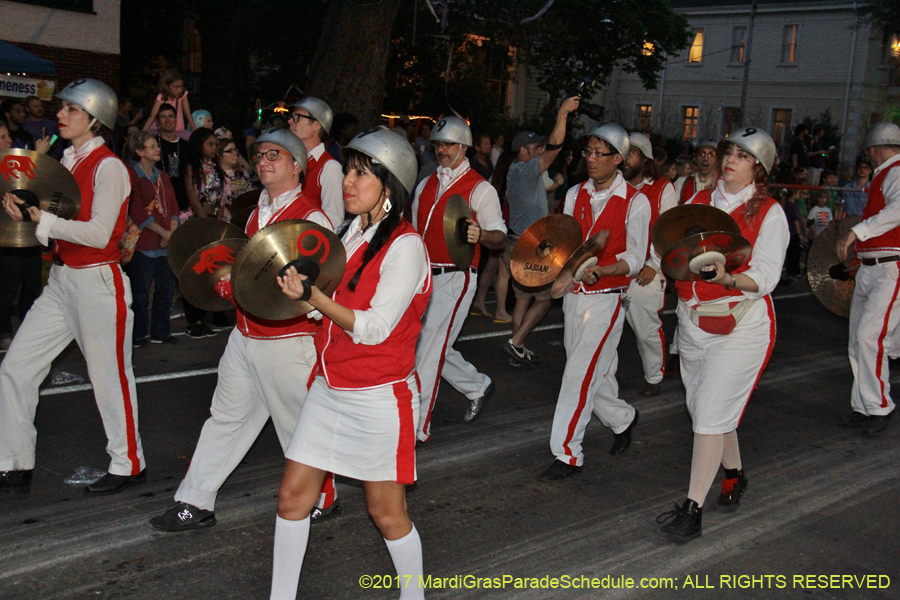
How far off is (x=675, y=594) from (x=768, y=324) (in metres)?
1.48

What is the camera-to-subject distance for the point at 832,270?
24.6ft

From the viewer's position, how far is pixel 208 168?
9.40m

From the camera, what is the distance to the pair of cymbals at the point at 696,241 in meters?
4.25

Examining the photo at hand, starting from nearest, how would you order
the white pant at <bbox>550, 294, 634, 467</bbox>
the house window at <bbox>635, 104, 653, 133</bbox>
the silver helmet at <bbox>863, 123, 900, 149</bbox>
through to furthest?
the white pant at <bbox>550, 294, 634, 467</bbox> < the silver helmet at <bbox>863, 123, 900, 149</bbox> < the house window at <bbox>635, 104, 653, 133</bbox>

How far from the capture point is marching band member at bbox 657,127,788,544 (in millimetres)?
4570

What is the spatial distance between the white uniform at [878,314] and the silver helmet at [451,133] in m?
2.97

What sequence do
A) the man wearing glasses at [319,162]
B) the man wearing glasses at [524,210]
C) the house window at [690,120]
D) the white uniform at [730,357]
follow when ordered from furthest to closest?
the house window at [690,120] < the man wearing glasses at [524,210] < the man wearing glasses at [319,162] < the white uniform at [730,357]

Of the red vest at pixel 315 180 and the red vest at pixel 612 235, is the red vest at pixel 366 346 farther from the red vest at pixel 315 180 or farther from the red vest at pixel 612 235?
the red vest at pixel 315 180

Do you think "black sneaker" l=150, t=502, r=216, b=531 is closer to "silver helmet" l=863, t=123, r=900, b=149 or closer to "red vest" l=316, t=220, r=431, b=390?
"red vest" l=316, t=220, r=431, b=390

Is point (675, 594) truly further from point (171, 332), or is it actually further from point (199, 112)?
point (199, 112)

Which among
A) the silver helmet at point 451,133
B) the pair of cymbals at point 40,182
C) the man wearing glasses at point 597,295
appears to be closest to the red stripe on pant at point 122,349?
the pair of cymbals at point 40,182

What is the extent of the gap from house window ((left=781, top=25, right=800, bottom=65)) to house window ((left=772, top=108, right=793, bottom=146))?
2327mm

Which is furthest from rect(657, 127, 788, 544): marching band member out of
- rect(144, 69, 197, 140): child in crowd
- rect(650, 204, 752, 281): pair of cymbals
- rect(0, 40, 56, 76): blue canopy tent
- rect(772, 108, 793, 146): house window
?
rect(772, 108, 793, 146): house window

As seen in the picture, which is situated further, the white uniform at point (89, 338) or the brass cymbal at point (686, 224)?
the white uniform at point (89, 338)
